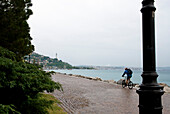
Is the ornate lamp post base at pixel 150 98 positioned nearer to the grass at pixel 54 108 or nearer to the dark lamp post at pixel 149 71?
the dark lamp post at pixel 149 71

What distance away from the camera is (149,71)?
2.89 meters

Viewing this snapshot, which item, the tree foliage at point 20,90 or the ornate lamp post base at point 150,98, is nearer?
the ornate lamp post base at point 150,98

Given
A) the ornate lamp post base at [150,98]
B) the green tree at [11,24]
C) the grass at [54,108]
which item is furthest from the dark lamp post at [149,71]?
the green tree at [11,24]

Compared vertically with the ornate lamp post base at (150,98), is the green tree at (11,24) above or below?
above

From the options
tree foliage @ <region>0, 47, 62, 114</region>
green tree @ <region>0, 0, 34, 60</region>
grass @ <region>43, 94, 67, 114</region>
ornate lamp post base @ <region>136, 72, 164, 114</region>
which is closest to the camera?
ornate lamp post base @ <region>136, 72, 164, 114</region>

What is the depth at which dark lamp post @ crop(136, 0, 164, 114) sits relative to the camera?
2807mm

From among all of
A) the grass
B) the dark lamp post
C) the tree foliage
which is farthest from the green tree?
the dark lamp post

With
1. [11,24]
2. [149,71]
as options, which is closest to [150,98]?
[149,71]

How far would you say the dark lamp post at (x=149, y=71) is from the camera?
281 centimetres

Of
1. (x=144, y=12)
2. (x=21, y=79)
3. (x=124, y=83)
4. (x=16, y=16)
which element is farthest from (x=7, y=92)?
(x=124, y=83)

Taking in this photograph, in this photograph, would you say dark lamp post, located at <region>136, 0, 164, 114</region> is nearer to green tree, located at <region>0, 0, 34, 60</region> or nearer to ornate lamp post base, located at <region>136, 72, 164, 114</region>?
ornate lamp post base, located at <region>136, 72, 164, 114</region>

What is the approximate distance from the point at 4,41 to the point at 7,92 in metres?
8.74

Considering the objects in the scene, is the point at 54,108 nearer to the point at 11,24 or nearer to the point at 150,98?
the point at 150,98

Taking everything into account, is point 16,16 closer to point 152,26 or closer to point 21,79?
point 21,79
